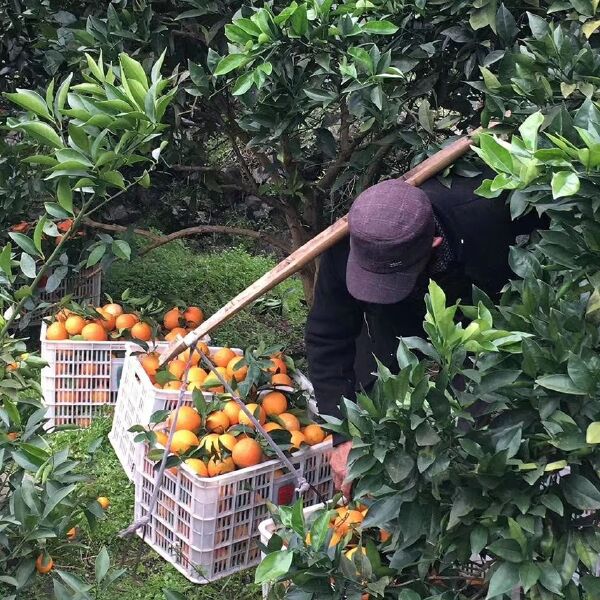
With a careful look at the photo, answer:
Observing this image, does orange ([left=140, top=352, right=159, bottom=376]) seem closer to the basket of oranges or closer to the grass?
the basket of oranges

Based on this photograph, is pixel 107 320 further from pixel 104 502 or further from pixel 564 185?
pixel 564 185

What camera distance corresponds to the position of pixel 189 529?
3068 mm

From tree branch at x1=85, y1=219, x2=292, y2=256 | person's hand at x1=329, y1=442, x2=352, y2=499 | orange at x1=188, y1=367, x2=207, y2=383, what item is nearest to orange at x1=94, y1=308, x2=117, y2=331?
tree branch at x1=85, y1=219, x2=292, y2=256

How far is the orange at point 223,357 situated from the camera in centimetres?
356

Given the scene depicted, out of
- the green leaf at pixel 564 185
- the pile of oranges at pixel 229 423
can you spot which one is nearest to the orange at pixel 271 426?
the pile of oranges at pixel 229 423

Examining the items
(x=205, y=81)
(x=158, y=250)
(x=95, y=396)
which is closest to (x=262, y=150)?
(x=205, y=81)

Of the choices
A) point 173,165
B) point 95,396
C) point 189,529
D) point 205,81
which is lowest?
point 95,396

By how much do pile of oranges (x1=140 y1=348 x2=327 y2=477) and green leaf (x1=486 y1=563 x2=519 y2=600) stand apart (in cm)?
154

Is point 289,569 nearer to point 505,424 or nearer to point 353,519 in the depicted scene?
point 505,424

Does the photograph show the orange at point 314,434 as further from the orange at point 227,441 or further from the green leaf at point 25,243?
the green leaf at point 25,243

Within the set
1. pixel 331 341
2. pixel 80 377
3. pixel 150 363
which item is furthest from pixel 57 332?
pixel 331 341

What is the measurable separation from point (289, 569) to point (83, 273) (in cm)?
303

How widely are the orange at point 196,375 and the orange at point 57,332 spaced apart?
2.64 ft

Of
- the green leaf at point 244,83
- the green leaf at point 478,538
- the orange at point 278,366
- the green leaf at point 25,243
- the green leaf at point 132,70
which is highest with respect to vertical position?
the green leaf at point 132,70
